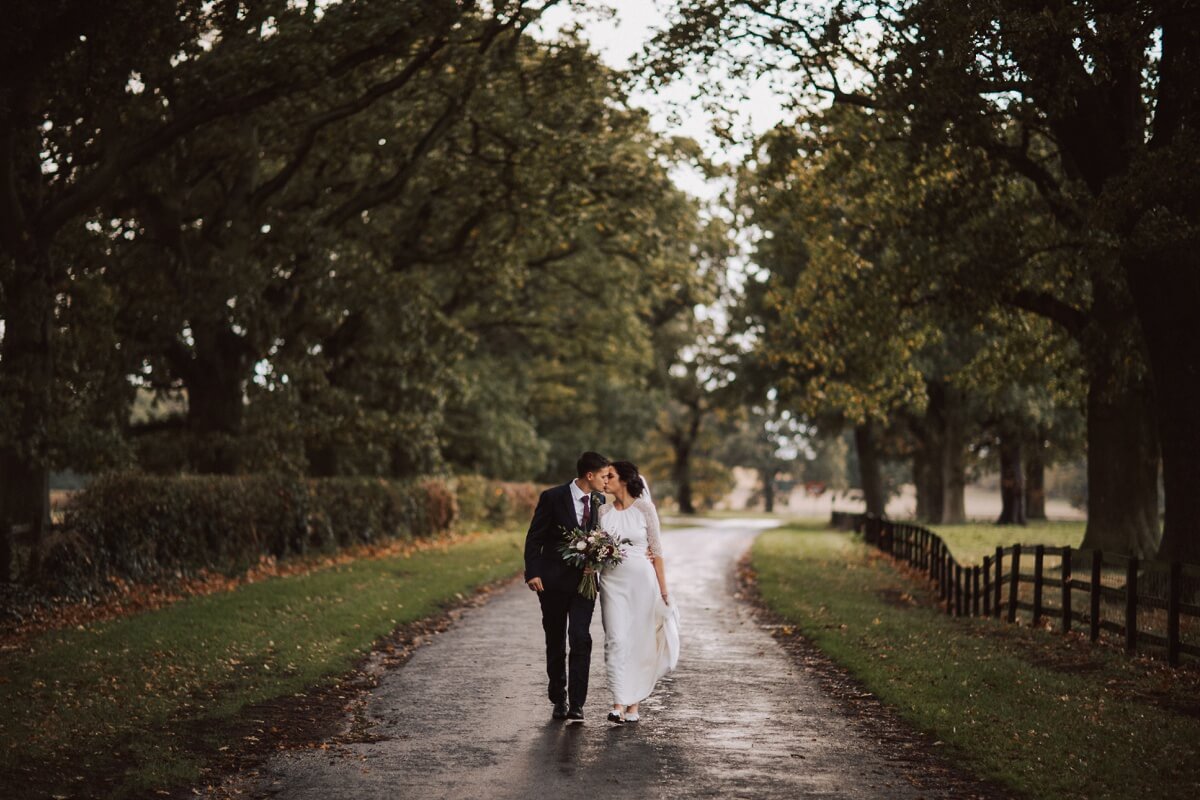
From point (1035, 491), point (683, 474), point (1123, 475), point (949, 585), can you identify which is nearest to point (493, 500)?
point (1123, 475)

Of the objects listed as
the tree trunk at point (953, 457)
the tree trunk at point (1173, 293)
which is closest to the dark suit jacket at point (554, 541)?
the tree trunk at point (1173, 293)

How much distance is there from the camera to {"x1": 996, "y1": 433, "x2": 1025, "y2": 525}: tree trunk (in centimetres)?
5844

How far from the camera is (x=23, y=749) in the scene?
8.52 m

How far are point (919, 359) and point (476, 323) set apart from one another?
15379mm

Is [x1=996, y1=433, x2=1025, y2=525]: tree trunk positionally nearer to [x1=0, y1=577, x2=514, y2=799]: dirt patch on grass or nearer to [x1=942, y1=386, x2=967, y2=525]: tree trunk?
[x1=942, y1=386, x2=967, y2=525]: tree trunk

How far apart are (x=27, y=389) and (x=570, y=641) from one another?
12.5 metres

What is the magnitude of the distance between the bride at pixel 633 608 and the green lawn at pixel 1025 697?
214cm

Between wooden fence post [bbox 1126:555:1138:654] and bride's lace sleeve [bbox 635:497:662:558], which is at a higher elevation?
bride's lace sleeve [bbox 635:497:662:558]

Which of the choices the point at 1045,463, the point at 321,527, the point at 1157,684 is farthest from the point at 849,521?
the point at 1157,684

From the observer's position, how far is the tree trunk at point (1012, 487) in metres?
58.4

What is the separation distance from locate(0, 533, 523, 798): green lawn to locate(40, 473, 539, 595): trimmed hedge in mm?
1584

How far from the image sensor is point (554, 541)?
10.2 m

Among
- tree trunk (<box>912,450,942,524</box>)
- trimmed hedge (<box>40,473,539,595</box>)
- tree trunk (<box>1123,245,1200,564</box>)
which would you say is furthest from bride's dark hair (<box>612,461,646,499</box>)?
tree trunk (<box>912,450,942,524</box>)

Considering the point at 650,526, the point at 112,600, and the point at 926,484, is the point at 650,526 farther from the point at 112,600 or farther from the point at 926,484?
the point at 926,484
